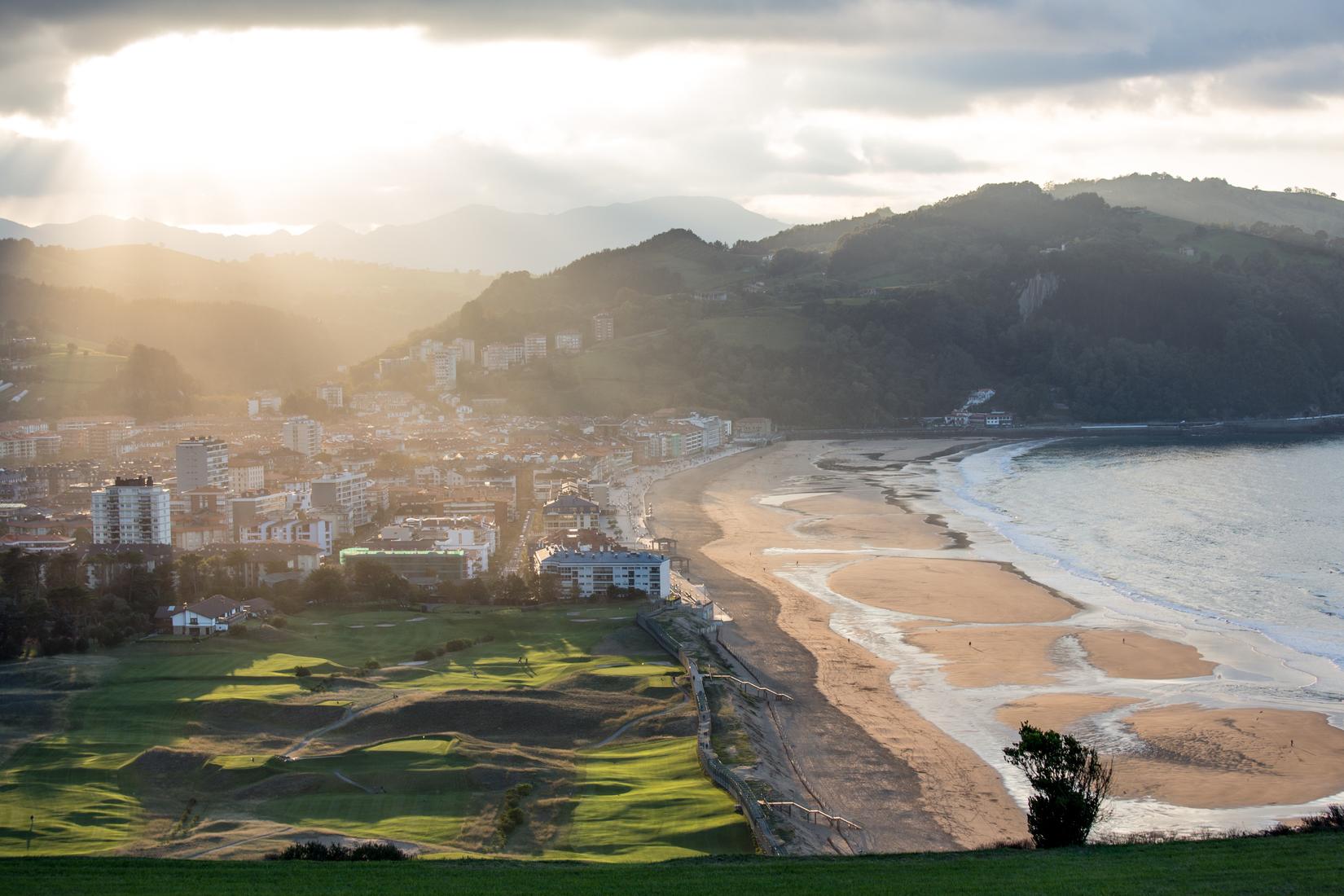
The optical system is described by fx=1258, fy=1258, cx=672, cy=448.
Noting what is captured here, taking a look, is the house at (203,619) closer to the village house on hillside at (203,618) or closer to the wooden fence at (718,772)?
the village house on hillside at (203,618)

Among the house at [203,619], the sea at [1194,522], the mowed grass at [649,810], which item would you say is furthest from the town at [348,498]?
the sea at [1194,522]

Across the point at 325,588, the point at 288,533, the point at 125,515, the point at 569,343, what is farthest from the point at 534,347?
the point at 325,588

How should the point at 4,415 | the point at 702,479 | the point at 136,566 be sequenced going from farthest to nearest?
the point at 4,415, the point at 702,479, the point at 136,566

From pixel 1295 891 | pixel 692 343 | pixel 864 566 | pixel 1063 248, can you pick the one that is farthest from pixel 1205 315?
pixel 1295 891

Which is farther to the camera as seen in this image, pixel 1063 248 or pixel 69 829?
pixel 1063 248

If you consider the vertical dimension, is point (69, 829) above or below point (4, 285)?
below

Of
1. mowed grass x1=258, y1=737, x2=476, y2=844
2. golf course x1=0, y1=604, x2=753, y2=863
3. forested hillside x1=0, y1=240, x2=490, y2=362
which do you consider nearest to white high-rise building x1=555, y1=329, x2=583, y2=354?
forested hillside x1=0, y1=240, x2=490, y2=362

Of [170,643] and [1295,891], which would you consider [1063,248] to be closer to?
[170,643]
